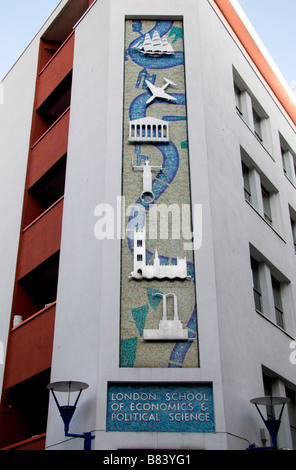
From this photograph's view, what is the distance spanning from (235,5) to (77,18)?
5896 millimetres

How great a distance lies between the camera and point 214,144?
16.5 metres

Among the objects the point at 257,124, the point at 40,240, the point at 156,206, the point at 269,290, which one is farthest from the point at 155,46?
the point at 269,290

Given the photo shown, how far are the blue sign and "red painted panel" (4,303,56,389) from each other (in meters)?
3.20

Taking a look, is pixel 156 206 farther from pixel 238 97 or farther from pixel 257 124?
pixel 257 124

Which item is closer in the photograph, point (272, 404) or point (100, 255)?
point (272, 404)

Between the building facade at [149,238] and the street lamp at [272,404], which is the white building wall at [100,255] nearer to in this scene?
the building facade at [149,238]

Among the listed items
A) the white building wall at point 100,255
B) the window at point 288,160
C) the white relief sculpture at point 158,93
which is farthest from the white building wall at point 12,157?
the window at point 288,160

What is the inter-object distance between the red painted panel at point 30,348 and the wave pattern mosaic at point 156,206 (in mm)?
2932

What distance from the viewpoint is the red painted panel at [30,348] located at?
15.4 m

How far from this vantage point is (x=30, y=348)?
16062mm

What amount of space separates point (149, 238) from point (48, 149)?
21.7 feet

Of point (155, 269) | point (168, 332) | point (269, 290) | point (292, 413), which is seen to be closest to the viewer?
point (168, 332)

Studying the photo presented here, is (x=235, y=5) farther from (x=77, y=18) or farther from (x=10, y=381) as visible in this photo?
(x=10, y=381)
